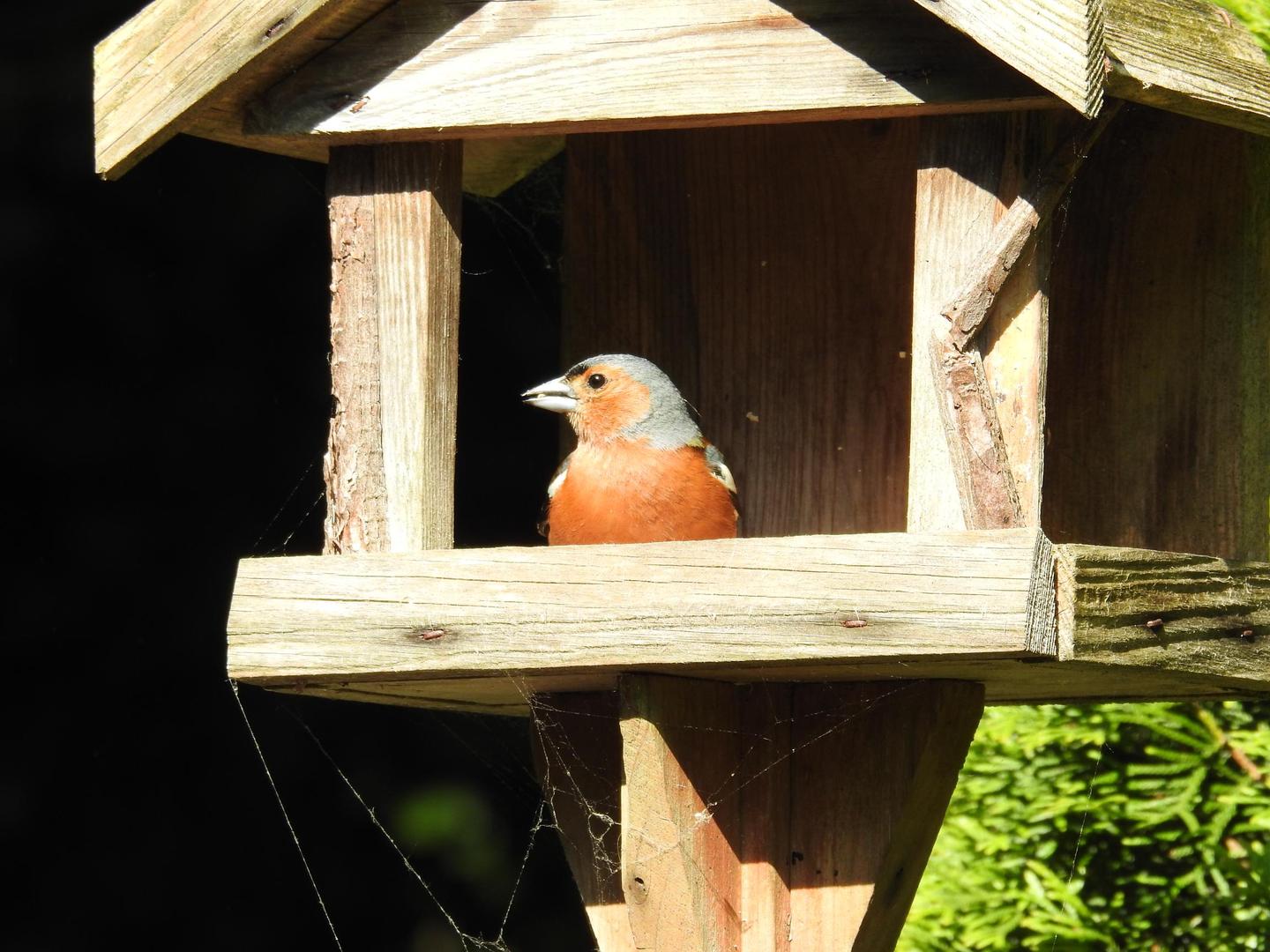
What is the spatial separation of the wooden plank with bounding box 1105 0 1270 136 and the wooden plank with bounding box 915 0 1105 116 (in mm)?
44

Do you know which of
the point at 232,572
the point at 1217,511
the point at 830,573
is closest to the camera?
the point at 830,573

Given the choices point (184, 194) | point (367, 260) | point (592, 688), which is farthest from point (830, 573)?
point (184, 194)

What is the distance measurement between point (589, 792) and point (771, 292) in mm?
1061

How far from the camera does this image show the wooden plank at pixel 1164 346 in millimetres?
2670

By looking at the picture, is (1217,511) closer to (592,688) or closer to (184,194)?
(592,688)

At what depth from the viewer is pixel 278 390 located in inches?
150

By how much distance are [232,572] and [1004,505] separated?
2202mm

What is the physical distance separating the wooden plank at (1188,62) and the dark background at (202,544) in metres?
1.62

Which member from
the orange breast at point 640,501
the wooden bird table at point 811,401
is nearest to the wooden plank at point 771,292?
the wooden bird table at point 811,401

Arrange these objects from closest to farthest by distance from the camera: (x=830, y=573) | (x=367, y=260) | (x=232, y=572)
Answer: (x=830, y=573), (x=367, y=260), (x=232, y=572)

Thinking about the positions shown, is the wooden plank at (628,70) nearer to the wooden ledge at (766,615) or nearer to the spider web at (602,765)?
the wooden ledge at (766,615)

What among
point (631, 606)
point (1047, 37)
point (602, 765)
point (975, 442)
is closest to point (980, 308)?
point (975, 442)

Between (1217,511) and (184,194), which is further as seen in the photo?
(184,194)

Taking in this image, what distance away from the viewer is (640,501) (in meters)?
2.61
